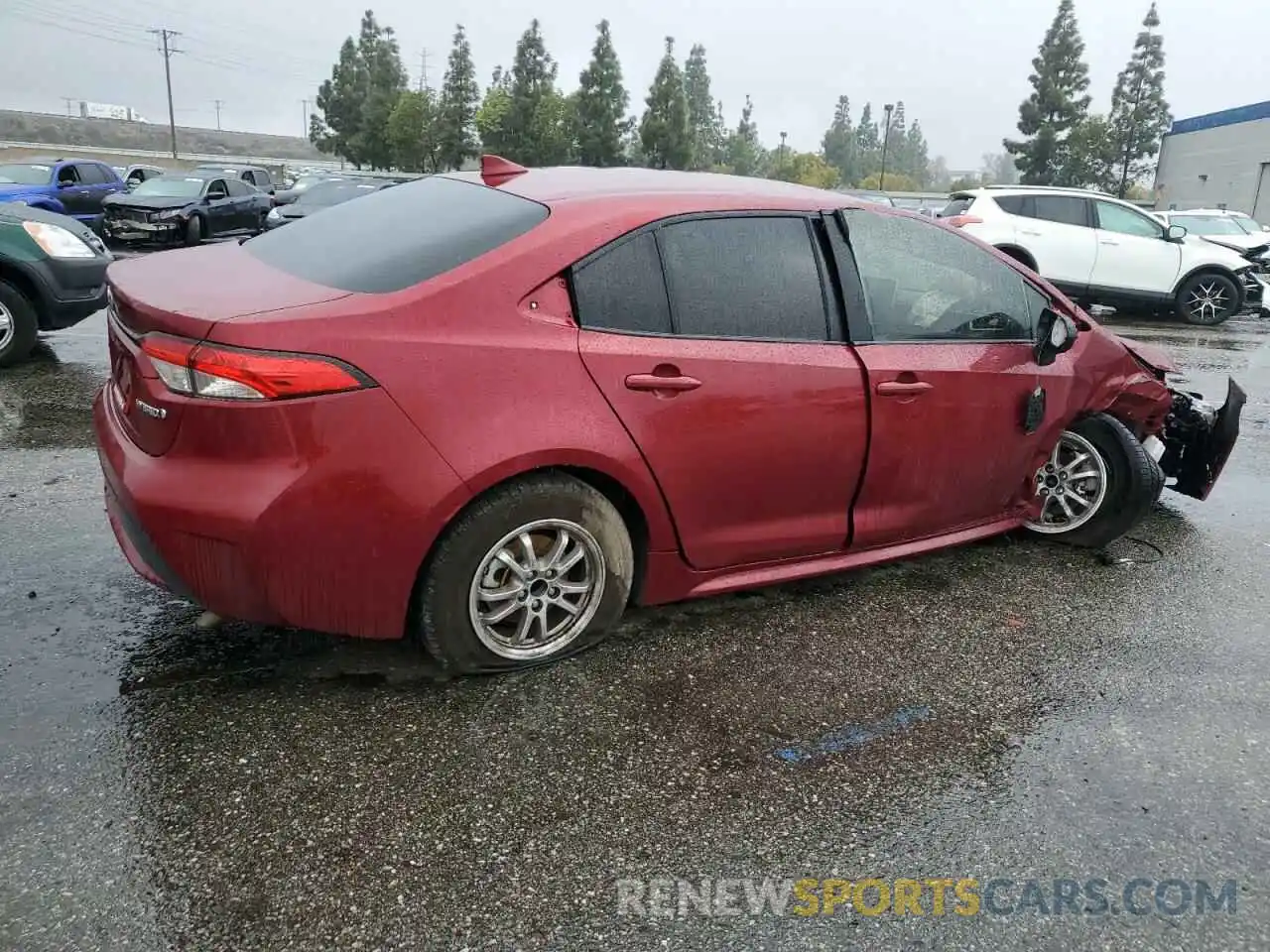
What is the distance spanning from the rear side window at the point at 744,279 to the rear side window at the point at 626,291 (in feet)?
0.17

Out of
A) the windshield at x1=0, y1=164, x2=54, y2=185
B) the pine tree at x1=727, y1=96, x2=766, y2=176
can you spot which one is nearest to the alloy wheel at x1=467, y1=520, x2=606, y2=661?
the windshield at x1=0, y1=164, x2=54, y2=185

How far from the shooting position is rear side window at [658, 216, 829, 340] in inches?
121

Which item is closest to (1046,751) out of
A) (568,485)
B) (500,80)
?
(568,485)

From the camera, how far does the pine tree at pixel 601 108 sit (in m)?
54.5

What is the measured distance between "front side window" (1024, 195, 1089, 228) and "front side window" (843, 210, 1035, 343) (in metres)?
9.94

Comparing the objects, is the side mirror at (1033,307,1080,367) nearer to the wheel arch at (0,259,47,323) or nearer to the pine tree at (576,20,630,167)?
the wheel arch at (0,259,47,323)

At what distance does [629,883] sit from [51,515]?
10.9ft

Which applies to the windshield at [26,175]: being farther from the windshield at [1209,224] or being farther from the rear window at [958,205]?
the windshield at [1209,224]

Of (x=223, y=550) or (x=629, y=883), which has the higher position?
(x=223, y=550)

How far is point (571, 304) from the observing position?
287cm

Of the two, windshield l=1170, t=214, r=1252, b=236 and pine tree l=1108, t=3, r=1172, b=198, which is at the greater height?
pine tree l=1108, t=3, r=1172, b=198

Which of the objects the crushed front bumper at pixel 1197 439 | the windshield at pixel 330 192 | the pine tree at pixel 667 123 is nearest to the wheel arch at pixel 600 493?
the crushed front bumper at pixel 1197 439

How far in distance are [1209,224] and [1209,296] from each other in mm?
8218

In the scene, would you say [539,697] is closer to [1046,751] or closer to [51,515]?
[1046,751]
